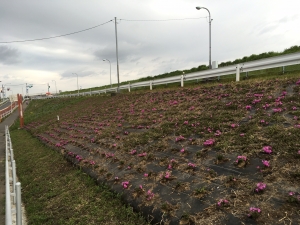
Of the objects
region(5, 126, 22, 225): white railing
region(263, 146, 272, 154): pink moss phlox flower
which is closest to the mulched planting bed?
region(263, 146, 272, 154): pink moss phlox flower

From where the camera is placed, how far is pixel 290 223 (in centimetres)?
317

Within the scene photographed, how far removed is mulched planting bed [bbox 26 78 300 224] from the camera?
151 inches

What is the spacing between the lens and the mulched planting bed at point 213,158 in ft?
12.6

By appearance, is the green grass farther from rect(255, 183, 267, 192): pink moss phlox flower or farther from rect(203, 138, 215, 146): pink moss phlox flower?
rect(203, 138, 215, 146): pink moss phlox flower

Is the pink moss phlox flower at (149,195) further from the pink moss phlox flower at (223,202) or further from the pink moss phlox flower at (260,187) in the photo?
the pink moss phlox flower at (260,187)

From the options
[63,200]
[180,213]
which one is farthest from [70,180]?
[180,213]

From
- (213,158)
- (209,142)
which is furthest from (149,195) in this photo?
(209,142)

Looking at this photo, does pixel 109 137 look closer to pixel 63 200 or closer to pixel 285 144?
pixel 63 200

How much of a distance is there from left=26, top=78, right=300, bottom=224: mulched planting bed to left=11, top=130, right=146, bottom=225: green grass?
0.99 ft

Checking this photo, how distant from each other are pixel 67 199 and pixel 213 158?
405 cm

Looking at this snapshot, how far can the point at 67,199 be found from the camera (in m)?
6.15

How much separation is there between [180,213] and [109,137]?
6426mm

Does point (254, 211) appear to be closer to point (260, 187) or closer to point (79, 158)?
point (260, 187)

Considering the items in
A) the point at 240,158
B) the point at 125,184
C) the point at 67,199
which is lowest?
the point at 67,199
